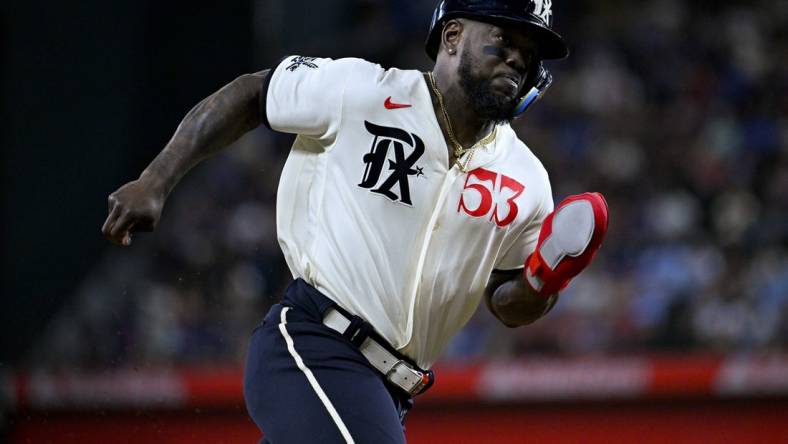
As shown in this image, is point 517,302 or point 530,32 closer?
point 530,32

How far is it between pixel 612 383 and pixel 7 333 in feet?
15.6

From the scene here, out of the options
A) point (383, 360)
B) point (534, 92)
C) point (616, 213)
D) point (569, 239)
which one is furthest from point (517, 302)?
point (616, 213)

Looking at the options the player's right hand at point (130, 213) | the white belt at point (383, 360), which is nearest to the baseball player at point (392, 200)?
the white belt at point (383, 360)

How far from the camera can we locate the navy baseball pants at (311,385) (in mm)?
3012

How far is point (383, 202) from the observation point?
3.29 metres

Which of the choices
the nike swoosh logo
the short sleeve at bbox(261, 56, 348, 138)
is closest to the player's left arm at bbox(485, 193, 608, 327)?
the nike swoosh logo

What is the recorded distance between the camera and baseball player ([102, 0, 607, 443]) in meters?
3.23

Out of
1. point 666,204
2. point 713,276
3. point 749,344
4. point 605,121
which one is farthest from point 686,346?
point 605,121

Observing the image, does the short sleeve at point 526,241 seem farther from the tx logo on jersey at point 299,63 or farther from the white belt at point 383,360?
the tx logo on jersey at point 299,63

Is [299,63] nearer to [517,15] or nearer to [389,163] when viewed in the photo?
[389,163]

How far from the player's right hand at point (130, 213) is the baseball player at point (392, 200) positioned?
5.1 inches

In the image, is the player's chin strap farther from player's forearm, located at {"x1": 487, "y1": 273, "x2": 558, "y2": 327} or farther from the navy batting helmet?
player's forearm, located at {"x1": 487, "y1": 273, "x2": 558, "y2": 327}

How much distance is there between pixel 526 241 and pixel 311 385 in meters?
0.90

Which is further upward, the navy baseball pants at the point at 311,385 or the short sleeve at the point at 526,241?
the short sleeve at the point at 526,241
